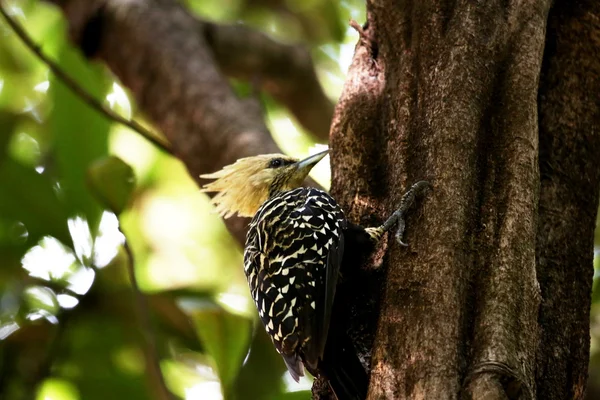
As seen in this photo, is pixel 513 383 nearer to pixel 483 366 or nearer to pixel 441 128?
pixel 483 366

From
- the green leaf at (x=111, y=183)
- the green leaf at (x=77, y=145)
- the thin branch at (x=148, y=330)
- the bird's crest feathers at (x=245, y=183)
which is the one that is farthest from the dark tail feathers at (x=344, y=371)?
the bird's crest feathers at (x=245, y=183)

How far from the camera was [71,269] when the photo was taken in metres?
3.26

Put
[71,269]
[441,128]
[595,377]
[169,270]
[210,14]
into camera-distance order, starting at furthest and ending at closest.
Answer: [210,14] → [169,270] → [595,377] → [71,269] → [441,128]

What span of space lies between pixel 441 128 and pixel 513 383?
81 cm

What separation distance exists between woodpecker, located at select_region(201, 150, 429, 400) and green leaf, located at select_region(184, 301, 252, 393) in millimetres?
173

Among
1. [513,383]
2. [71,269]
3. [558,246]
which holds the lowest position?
[513,383]

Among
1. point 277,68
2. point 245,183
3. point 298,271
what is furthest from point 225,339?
point 277,68

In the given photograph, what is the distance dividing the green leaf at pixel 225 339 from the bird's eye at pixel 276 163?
1.33 m

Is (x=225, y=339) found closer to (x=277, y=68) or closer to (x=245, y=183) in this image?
(x=245, y=183)

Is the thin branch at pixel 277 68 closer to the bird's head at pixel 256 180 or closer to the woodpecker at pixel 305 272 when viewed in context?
the bird's head at pixel 256 180

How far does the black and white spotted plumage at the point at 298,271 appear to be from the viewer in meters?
2.49

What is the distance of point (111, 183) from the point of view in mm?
2555

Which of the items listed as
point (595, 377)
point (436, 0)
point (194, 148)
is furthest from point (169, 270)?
point (436, 0)

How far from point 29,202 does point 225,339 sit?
3.73 ft
